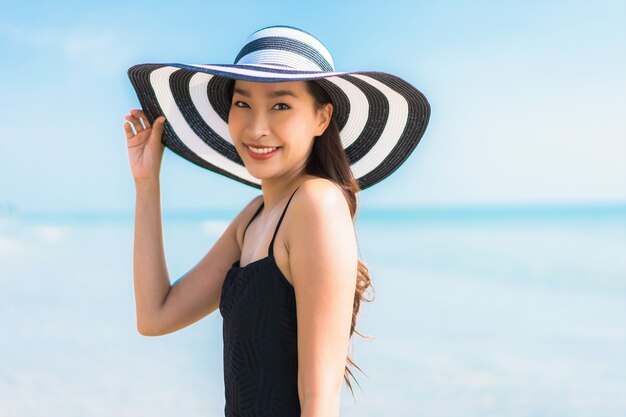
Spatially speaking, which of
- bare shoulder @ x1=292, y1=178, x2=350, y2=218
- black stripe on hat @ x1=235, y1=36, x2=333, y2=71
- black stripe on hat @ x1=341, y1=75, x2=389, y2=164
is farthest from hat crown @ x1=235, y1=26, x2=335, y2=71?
bare shoulder @ x1=292, y1=178, x2=350, y2=218

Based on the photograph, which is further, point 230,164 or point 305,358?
point 230,164

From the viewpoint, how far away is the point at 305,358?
1713mm

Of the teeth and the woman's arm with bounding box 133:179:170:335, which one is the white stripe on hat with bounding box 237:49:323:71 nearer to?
the teeth

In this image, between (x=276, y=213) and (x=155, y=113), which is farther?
(x=155, y=113)

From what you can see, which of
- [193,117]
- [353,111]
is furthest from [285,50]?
[193,117]

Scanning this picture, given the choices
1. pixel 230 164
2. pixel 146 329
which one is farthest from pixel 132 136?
pixel 146 329

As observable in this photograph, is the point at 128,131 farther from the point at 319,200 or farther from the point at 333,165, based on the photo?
the point at 319,200

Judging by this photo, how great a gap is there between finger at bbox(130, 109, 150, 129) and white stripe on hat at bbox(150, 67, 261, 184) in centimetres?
7

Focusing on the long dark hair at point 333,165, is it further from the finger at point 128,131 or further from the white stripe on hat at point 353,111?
the finger at point 128,131

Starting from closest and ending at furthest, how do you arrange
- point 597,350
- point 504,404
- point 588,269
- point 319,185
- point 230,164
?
point 319,185 → point 230,164 → point 504,404 → point 597,350 → point 588,269

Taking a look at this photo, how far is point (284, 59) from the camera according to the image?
76.9 inches

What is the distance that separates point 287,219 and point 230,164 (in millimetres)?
742

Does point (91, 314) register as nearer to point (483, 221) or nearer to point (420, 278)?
point (420, 278)

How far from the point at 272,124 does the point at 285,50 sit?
0.69ft
